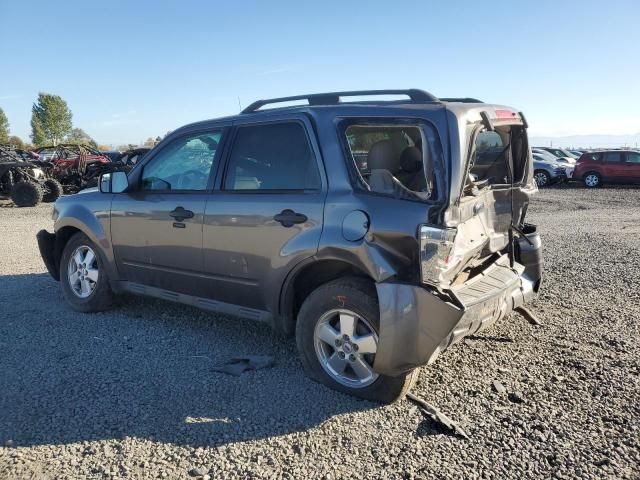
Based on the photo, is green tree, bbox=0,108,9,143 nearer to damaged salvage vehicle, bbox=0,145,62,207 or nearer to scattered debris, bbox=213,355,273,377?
damaged salvage vehicle, bbox=0,145,62,207

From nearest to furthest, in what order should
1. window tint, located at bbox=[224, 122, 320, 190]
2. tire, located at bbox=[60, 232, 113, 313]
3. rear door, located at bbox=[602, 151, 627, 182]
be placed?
window tint, located at bbox=[224, 122, 320, 190]
tire, located at bbox=[60, 232, 113, 313]
rear door, located at bbox=[602, 151, 627, 182]

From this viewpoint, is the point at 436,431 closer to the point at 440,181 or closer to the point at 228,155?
the point at 440,181

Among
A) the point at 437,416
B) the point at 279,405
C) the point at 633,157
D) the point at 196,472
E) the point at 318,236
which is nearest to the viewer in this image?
the point at 196,472

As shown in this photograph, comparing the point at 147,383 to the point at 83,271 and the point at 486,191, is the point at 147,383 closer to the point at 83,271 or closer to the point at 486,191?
the point at 83,271

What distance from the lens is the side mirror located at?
4.80m

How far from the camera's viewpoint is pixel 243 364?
4.00 m

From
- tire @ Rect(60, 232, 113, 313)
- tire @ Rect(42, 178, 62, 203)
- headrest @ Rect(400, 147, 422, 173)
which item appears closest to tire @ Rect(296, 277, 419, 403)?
Result: headrest @ Rect(400, 147, 422, 173)

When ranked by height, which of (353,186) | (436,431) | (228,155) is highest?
(228,155)

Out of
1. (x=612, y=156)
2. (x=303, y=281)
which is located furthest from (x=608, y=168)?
(x=303, y=281)

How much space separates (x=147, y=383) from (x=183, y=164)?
186 cm

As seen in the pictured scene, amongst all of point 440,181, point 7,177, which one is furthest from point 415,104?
point 7,177

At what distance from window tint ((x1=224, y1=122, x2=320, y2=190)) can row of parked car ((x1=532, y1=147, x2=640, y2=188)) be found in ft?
69.5

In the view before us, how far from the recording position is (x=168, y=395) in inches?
137

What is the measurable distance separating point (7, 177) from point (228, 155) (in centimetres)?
1438
